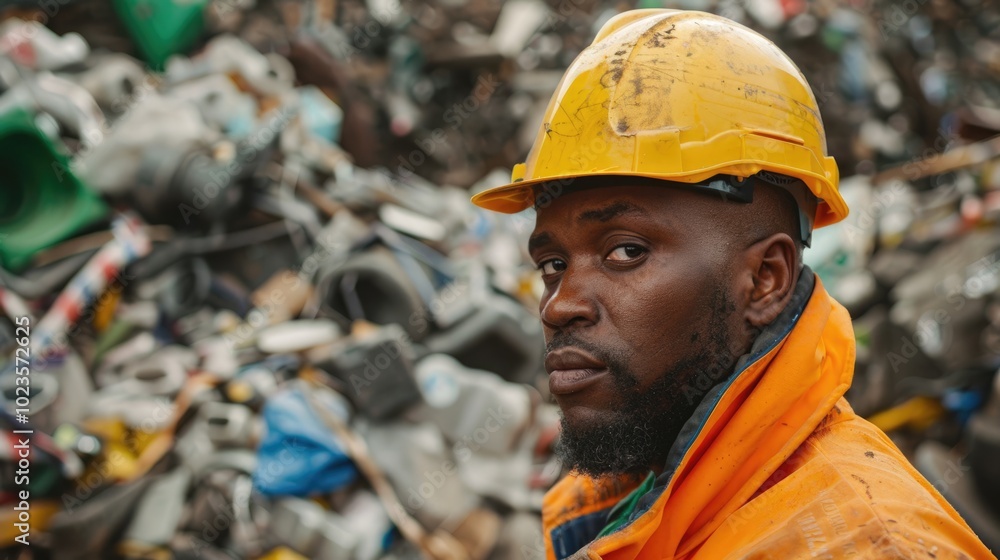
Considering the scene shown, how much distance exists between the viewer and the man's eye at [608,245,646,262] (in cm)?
153

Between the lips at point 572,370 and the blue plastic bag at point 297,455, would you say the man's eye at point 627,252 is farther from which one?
the blue plastic bag at point 297,455

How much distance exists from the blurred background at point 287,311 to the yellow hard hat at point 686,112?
8.47 feet

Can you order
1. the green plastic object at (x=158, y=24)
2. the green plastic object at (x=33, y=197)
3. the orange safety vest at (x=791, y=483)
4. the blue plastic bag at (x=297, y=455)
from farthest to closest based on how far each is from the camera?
the green plastic object at (x=158, y=24)
the green plastic object at (x=33, y=197)
the blue plastic bag at (x=297, y=455)
the orange safety vest at (x=791, y=483)

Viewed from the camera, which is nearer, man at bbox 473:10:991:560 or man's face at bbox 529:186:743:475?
man at bbox 473:10:991:560

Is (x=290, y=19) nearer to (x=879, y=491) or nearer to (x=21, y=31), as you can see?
(x=21, y=31)

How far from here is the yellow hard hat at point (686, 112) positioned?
4.93 feet

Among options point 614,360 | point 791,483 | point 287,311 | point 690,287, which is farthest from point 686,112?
point 287,311

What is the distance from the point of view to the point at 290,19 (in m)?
8.09

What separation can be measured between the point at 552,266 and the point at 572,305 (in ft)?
0.59

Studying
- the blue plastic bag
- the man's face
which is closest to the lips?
the man's face

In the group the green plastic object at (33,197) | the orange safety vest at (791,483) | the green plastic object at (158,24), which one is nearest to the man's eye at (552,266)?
the orange safety vest at (791,483)

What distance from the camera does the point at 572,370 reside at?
60.8 inches

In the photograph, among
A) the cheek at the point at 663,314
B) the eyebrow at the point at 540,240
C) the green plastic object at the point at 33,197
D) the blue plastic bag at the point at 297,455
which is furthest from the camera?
the green plastic object at the point at 33,197

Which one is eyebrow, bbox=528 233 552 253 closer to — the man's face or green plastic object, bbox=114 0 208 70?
the man's face
